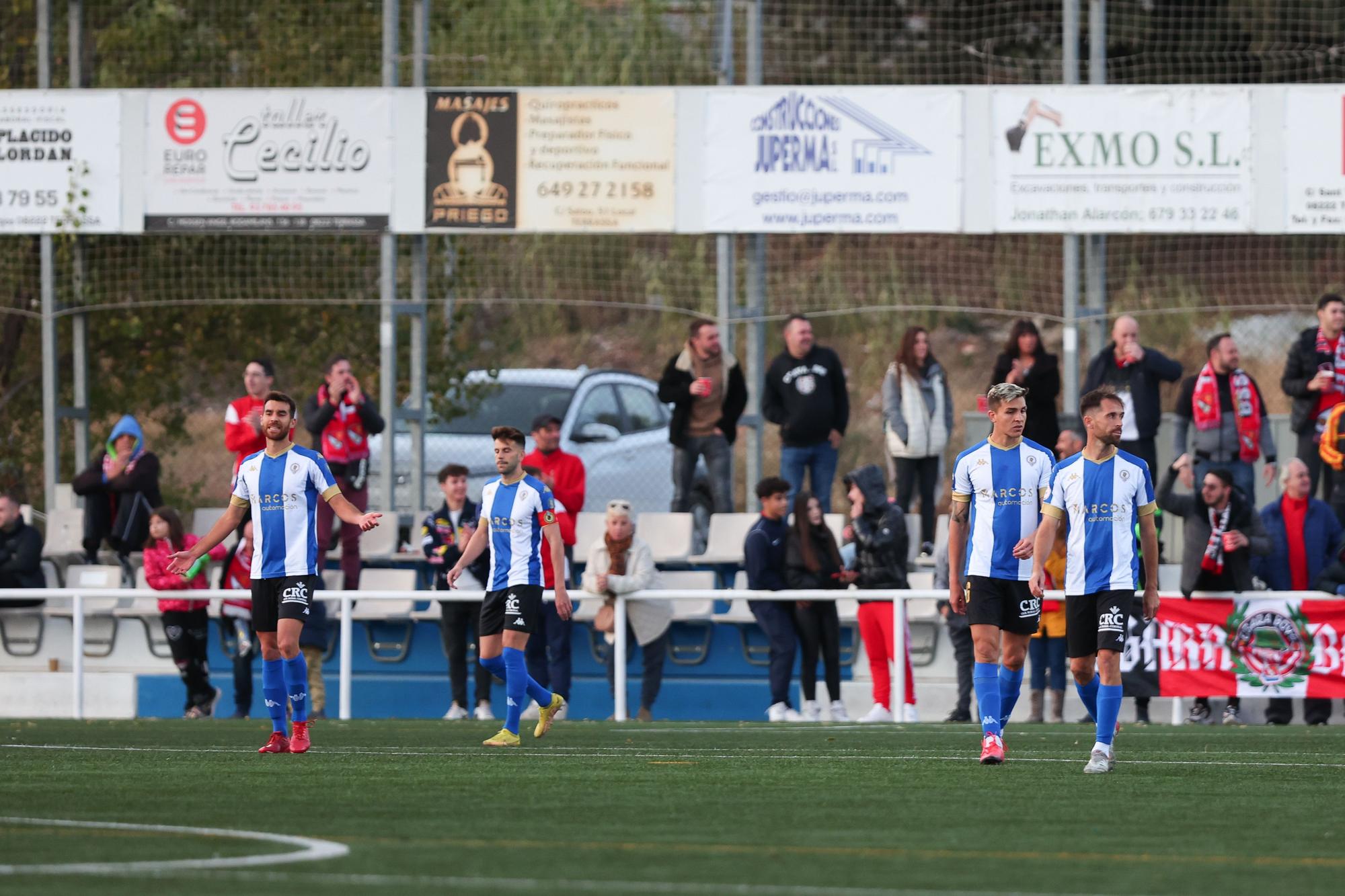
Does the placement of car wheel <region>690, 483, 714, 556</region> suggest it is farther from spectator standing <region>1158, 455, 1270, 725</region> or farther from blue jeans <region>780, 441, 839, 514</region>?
spectator standing <region>1158, 455, 1270, 725</region>

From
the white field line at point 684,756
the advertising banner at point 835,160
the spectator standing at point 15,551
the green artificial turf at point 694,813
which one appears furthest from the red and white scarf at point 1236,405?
the spectator standing at point 15,551

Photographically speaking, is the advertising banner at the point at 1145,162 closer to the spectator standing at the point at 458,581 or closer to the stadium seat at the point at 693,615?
the stadium seat at the point at 693,615

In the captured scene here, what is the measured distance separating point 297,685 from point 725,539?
6926mm

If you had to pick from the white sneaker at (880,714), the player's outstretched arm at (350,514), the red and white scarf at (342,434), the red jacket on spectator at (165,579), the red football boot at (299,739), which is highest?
the red and white scarf at (342,434)

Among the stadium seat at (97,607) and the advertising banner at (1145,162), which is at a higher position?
the advertising banner at (1145,162)

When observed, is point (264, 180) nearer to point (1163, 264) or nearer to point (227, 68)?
point (227, 68)

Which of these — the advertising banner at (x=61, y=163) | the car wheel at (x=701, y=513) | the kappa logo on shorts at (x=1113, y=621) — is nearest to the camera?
the kappa logo on shorts at (x=1113, y=621)

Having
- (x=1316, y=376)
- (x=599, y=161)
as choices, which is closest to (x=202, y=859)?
(x=1316, y=376)

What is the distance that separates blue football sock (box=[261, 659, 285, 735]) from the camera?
12289 millimetres

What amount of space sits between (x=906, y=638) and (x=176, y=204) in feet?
26.6

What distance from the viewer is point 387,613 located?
→ 18.5 m

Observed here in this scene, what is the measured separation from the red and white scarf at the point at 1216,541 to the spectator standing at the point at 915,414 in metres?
2.85

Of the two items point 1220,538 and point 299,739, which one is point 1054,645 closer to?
point 1220,538

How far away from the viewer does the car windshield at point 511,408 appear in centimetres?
2159
